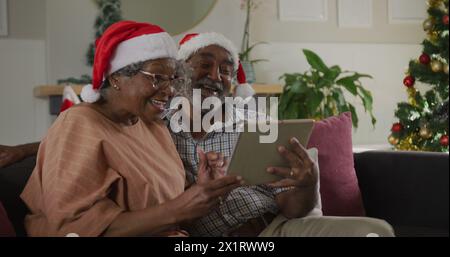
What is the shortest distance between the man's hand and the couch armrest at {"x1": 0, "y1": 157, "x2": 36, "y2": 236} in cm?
2

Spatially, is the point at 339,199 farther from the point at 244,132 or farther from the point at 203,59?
the point at 244,132

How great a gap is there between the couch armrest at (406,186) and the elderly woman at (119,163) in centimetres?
71

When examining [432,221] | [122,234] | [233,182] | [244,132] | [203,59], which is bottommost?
[432,221]

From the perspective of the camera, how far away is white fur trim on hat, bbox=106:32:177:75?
1403 millimetres

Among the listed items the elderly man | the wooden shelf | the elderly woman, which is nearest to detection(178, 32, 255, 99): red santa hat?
the elderly man

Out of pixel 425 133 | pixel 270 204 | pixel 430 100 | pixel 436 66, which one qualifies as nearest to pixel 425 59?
pixel 436 66

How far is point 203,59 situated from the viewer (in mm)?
1901

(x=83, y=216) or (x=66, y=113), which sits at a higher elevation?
(x=66, y=113)

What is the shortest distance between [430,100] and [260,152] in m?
1.71

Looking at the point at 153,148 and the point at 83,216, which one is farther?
the point at 153,148

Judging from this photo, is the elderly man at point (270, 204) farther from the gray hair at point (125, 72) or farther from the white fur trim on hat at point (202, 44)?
the gray hair at point (125, 72)
